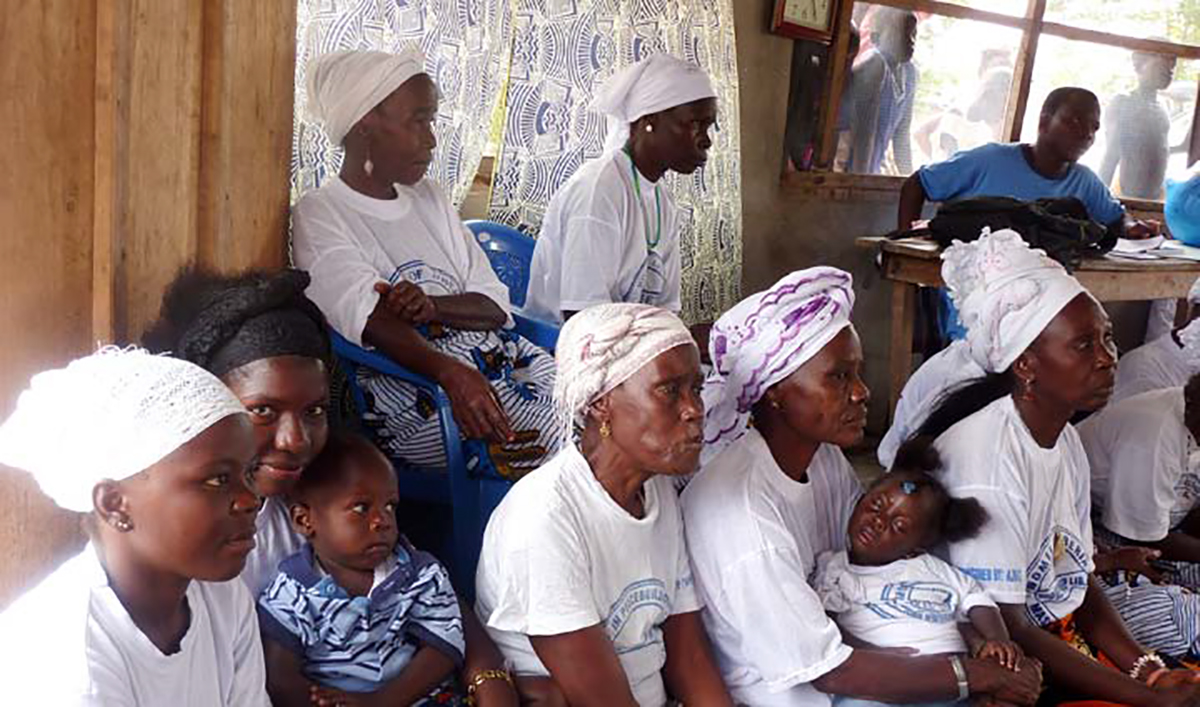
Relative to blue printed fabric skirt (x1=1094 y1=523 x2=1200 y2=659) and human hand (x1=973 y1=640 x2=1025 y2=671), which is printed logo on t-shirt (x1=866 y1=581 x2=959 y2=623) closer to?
human hand (x1=973 y1=640 x2=1025 y2=671)

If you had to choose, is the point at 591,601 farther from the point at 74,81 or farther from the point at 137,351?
the point at 74,81

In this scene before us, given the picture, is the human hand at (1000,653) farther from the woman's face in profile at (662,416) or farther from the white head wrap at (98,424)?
the white head wrap at (98,424)

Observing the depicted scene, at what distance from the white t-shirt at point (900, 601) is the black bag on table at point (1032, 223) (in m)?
2.63

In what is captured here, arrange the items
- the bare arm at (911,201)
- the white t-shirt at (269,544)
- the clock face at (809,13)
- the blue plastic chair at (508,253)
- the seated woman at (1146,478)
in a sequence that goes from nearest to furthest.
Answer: the white t-shirt at (269,544)
the seated woman at (1146,478)
the blue plastic chair at (508,253)
the clock face at (809,13)
the bare arm at (911,201)

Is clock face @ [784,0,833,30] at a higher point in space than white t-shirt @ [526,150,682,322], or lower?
higher

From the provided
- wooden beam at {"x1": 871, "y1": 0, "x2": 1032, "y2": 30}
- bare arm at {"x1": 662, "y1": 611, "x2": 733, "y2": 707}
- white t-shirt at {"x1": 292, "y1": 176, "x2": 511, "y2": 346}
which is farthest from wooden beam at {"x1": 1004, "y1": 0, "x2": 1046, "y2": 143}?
bare arm at {"x1": 662, "y1": 611, "x2": 733, "y2": 707}

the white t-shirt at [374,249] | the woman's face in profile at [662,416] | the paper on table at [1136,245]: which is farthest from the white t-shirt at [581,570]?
the paper on table at [1136,245]

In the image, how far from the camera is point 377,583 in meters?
2.15

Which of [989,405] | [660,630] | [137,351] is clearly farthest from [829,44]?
[137,351]

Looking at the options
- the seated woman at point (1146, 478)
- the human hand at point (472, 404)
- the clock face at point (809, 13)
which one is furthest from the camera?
the clock face at point (809, 13)

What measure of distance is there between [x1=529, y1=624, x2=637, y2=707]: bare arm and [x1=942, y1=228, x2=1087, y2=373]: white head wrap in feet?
4.21

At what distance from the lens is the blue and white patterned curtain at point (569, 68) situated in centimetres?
438

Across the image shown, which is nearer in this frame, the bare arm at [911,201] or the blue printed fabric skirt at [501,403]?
the blue printed fabric skirt at [501,403]

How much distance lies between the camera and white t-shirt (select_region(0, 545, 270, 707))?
58.7 inches
